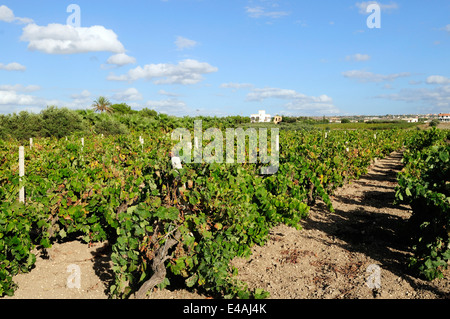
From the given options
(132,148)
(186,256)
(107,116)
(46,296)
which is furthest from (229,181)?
(107,116)

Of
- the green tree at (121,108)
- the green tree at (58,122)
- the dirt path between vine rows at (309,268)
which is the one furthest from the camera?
the green tree at (121,108)

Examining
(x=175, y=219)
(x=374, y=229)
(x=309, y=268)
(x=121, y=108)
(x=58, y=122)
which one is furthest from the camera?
(x=121, y=108)

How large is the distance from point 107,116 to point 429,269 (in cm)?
2837

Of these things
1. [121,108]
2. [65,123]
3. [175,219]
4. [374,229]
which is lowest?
[374,229]

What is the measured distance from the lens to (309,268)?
4.54m

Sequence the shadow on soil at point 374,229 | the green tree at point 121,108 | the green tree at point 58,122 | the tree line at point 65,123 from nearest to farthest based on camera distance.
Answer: the shadow on soil at point 374,229 < the tree line at point 65,123 < the green tree at point 58,122 < the green tree at point 121,108

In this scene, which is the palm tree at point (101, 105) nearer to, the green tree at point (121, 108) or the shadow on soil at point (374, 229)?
the green tree at point (121, 108)

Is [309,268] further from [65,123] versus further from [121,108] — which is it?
[121,108]

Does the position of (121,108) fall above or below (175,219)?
above

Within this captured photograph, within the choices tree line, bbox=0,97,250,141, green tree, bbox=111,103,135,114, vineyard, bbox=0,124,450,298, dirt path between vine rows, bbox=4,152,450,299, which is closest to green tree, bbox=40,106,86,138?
tree line, bbox=0,97,250,141

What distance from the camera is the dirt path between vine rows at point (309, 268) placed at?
12.7 feet

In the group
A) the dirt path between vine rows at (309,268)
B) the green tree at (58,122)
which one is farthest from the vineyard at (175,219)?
the green tree at (58,122)

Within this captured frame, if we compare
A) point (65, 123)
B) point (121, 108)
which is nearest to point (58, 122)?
point (65, 123)
